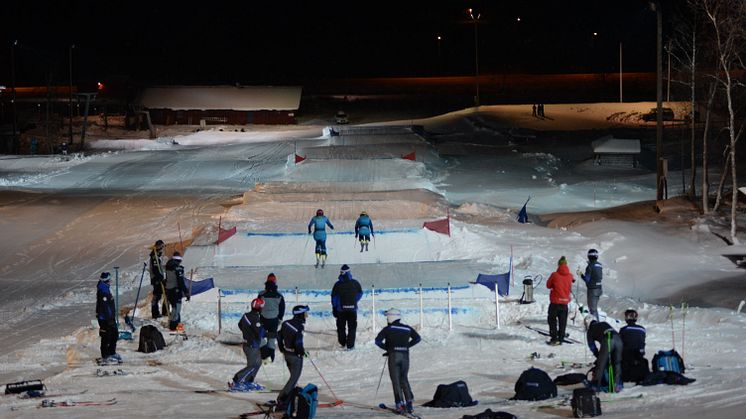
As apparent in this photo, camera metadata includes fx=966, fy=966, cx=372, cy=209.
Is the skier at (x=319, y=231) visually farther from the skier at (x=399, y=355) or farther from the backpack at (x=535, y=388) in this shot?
the backpack at (x=535, y=388)

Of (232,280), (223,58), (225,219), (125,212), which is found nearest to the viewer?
(232,280)

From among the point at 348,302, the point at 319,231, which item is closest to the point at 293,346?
the point at 348,302

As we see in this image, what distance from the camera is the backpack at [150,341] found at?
16.4 meters

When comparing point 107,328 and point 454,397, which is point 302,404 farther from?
point 107,328

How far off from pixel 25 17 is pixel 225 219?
13330cm

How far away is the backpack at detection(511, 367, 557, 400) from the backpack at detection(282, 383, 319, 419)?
266 centimetres

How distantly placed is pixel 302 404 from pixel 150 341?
6025mm

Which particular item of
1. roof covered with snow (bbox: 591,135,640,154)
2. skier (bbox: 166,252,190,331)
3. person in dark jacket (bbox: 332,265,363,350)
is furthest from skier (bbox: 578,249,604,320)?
roof covered with snow (bbox: 591,135,640,154)

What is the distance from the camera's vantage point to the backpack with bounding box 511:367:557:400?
12.1m

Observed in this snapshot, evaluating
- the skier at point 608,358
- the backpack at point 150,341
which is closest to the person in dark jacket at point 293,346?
the skier at point 608,358

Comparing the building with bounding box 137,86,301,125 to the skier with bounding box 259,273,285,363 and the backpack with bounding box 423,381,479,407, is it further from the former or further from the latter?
the backpack with bounding box 423,381,479,407

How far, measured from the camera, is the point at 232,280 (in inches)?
828

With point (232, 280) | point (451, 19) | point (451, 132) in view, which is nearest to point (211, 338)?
point (232, 280)

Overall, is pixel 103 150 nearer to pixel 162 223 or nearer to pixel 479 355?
pixel 162 223
